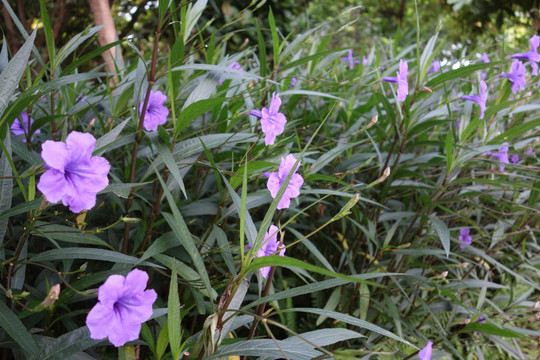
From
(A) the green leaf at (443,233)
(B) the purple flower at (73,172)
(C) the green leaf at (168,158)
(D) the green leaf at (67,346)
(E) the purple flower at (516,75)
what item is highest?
(B) the purple flower at (73,172)

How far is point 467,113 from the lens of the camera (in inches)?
55.8

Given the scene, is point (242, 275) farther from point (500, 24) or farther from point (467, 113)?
point (500, 24)

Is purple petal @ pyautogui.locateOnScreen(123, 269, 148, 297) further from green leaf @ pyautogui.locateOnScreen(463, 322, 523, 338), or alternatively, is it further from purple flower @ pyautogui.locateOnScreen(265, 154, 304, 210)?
green leaf @ pyautogui.locateOnScreen(463, 322, 523, 338)

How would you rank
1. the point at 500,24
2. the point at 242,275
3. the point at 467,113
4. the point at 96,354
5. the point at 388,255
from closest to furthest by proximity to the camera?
the point at 242,275
the point at 96,354
the point at 467,113
the point at 388,255
the point at 500,24

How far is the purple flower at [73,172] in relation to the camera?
24.4 inches

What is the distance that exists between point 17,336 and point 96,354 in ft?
0.95

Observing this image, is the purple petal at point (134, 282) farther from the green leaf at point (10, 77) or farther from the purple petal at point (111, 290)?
the green leaf at point (10, 77)

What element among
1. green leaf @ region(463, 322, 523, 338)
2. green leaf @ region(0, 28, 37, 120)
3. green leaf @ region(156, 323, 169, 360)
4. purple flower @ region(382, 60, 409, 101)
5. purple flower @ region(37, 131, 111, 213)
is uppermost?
green leaf @ region(0, 28, 37, 120)

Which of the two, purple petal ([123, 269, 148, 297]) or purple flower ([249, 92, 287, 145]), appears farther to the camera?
purple flower ([249, 92, 287, 145])

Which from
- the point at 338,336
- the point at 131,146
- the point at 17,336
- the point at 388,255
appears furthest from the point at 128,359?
the point at 388,255

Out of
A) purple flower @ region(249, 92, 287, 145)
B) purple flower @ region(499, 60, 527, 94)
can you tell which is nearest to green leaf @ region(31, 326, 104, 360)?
purple flower @ region(249, 92, 287, 145)

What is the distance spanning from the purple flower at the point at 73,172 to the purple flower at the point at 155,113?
0.33 m

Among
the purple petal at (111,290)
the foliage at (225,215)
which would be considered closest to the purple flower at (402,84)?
the foliage at (225,215)

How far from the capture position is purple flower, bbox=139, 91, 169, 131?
3.22ft
